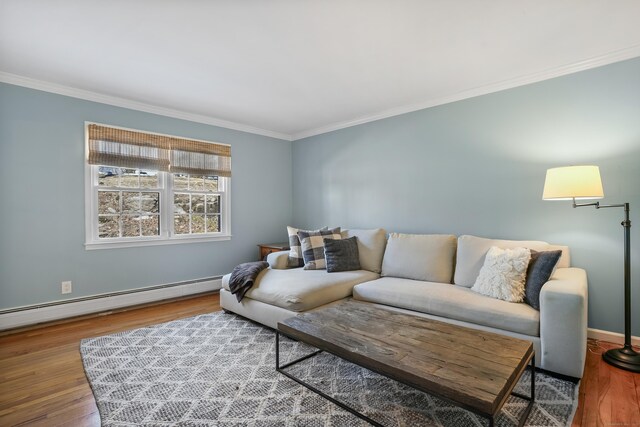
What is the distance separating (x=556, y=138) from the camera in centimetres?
288

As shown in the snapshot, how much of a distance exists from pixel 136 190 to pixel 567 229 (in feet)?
15.0

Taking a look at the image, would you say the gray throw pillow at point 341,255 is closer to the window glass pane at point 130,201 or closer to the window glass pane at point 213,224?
the window glass pane at point 213,224

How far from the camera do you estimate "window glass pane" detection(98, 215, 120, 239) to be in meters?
3.55

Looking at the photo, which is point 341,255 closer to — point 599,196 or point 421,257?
point 421,257

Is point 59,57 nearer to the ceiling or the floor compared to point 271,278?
nearer to the ceiling

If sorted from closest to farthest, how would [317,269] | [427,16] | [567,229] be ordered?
1. [427,16]
2. [567,229]
3. [317,269]

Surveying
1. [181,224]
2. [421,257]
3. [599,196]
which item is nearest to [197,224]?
[181,224]

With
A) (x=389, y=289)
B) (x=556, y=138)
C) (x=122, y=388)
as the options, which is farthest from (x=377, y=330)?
(x=556, y=138)

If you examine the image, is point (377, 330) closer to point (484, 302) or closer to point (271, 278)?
point (484, 302)

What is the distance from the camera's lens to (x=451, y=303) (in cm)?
249

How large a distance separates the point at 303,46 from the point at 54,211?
3.02 metres

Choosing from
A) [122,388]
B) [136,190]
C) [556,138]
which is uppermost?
[556,138]

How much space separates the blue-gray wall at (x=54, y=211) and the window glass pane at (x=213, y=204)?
565mm

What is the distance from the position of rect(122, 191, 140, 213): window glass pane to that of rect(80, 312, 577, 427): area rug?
5.26 feet
